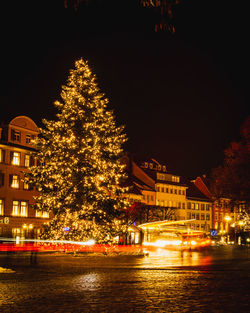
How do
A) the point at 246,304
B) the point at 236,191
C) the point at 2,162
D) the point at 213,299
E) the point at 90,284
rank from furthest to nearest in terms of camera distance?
the point at 2,162 → the point at 236,191 → the point at 90,284 → the point at 213,299 → the point at 246,304

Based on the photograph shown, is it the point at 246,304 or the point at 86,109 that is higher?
the point at 86,109

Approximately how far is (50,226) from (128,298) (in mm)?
25060

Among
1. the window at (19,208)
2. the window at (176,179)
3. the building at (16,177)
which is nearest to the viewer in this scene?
the building at (16,177)

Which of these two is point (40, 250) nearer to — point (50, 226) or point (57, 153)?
point (50, 226)

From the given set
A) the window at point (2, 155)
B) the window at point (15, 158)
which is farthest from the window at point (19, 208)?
the window at point (2, 155)

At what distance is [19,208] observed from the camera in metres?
62.2

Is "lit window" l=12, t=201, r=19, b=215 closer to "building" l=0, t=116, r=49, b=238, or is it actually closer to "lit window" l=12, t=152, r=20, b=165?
"building" l=0, t=116, r=49, b=238

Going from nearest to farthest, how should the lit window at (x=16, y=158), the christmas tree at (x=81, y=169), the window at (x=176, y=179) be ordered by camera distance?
the christmas tree at (x=81, y=169), the lit window at (x=16, y=158), the window at (x=176, y=179)

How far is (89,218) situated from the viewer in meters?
36.3

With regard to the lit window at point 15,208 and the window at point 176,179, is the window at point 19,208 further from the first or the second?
the window at point 176,179

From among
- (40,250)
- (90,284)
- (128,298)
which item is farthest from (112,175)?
(128,298)

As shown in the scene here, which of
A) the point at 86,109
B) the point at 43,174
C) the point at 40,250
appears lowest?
the point at 40,250

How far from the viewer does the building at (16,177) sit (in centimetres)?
6047

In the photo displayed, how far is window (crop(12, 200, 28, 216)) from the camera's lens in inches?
2418
